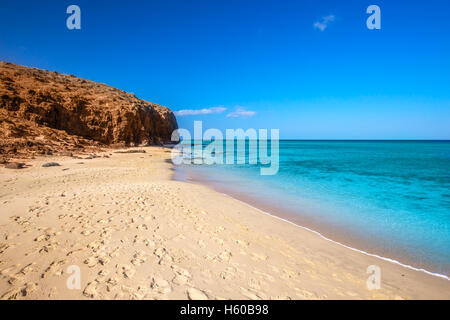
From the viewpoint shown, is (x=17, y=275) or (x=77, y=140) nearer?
(x=17, y=275)

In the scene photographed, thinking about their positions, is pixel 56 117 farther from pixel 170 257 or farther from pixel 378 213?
pixel 378 213

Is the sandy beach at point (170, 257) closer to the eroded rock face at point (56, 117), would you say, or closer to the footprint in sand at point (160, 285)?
the footprint in sand at point (160, 285)

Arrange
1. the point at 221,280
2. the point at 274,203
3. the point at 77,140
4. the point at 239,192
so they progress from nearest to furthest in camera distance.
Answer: the point at 221,280, the point at 274,203, the point at 239,192, the point at 77,140

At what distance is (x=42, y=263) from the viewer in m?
3.22

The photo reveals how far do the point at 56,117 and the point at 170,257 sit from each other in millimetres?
28001

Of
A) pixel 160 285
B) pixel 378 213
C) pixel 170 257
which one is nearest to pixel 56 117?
pixel 170 257

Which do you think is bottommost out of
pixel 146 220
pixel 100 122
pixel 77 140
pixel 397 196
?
pixel 397 196

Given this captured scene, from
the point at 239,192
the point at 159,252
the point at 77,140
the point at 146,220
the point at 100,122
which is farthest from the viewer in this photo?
the point at 100,122

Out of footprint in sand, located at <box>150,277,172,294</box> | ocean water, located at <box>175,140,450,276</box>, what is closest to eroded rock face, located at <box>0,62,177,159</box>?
footprint in sand, located at <box>150,277,172,294</box>

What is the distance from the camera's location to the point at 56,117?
928 inches

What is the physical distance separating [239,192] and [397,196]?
27.9ft
